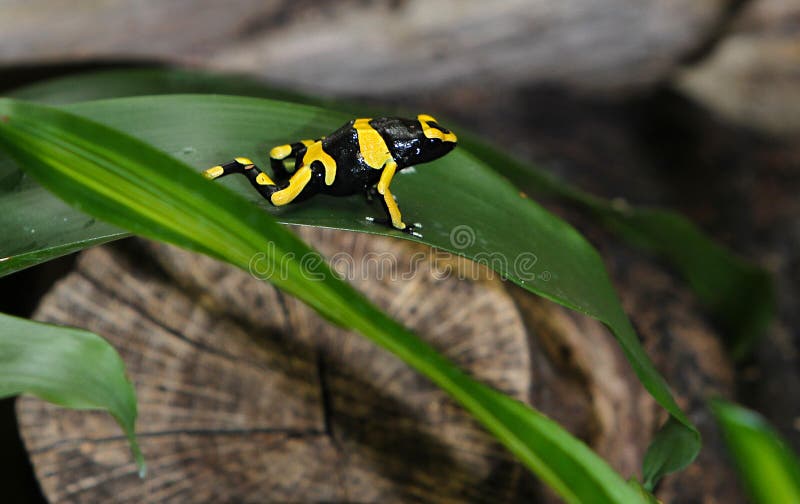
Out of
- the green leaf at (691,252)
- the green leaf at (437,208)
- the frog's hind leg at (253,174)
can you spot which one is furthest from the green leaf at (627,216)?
the frog's hind leg at (253,174)

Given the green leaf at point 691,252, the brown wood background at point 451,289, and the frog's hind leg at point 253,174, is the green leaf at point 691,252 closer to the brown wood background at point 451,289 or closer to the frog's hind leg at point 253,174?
the brown wood background at point 451,289

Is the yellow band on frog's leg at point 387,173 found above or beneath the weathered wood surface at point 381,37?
beneath

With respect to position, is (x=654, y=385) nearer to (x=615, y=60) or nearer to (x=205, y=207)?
(x=205, y=207)

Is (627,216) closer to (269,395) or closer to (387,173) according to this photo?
(387,173)

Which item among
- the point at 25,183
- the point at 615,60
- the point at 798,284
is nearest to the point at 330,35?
the point at 615,60

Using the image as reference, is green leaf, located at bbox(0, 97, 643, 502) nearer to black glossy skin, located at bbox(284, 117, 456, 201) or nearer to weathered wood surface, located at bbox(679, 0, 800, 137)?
black glossy skin, located at bbox(284, 117, 456, 201)

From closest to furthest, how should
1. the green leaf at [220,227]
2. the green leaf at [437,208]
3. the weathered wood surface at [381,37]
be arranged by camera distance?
the green leaf at [220,227] → the green leaf at [437,208] → the weathered wood surface at [381,37]
